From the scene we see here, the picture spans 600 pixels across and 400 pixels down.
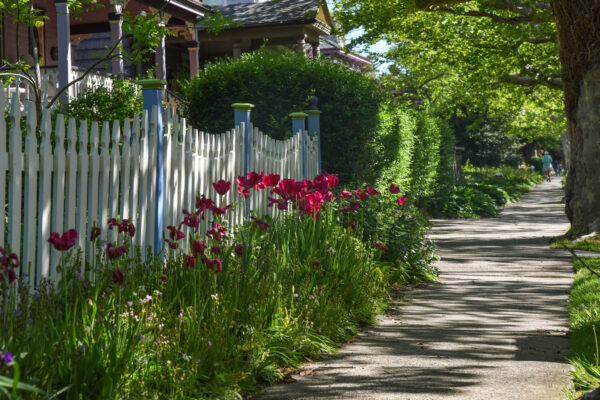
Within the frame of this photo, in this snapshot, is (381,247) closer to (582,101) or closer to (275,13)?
(582,101)

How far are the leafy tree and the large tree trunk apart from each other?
0.02 meters

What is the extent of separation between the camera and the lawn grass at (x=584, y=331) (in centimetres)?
446

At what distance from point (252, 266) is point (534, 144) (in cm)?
6447

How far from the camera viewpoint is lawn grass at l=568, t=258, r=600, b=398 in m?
4.46

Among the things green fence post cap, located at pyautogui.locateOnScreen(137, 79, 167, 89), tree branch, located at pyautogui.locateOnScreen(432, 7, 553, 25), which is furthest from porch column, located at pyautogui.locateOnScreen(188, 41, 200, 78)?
green fence post cap, located at pyautogui.locateOnScreen(137, 79, 167, 89)

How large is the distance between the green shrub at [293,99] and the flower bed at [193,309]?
3832mm

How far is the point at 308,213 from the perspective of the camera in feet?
23.0

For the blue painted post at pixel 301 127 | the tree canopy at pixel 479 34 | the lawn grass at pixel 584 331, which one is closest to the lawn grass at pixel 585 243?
the lawn grass at pixel 584 331

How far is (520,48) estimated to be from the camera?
21281 mm

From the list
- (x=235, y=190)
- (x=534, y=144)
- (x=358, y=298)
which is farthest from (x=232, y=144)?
(x=534, y=144)

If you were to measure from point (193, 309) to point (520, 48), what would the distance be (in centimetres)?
1873

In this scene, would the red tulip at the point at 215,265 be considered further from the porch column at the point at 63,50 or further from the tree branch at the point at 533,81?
the tree branch at the point at 533,81

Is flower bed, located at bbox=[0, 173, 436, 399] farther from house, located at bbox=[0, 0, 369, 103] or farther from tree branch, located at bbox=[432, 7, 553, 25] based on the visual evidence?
house, located at bbox=[0, 0, 369, 103]

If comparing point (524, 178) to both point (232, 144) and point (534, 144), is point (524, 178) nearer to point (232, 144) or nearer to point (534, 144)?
point (534, 144)
